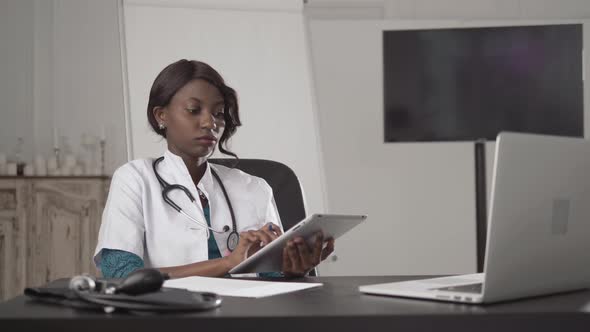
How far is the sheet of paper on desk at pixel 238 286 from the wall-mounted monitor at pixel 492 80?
2381mm

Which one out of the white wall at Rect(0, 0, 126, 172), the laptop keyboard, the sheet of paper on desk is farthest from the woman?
the white wall at Rect(0, 0, 126, 172)

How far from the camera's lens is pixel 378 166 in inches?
160

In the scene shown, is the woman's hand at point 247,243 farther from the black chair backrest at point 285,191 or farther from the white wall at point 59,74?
the white wall at point 59,74

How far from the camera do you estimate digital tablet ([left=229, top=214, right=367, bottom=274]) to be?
1182 millimetres

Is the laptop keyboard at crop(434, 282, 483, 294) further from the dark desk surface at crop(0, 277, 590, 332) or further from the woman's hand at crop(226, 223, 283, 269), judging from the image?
the woman's hand at crop(226, 223, 283, 269)

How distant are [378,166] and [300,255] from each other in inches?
110

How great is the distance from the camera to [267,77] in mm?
2947

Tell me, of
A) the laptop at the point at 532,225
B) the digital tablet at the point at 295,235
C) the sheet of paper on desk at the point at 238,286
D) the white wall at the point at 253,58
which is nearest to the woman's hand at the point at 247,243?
the digital tablet at the point at 295,235

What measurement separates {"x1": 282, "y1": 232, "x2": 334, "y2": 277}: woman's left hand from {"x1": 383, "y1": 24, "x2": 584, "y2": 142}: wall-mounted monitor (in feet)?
Result: 6.87

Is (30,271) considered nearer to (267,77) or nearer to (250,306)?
(267,77)

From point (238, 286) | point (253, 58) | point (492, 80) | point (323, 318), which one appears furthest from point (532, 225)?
point (492, 80)

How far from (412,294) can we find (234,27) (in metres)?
2.23

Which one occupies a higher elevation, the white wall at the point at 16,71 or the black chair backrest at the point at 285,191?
the white wall at the point at 16,71

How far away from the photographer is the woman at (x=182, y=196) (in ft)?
5.14
